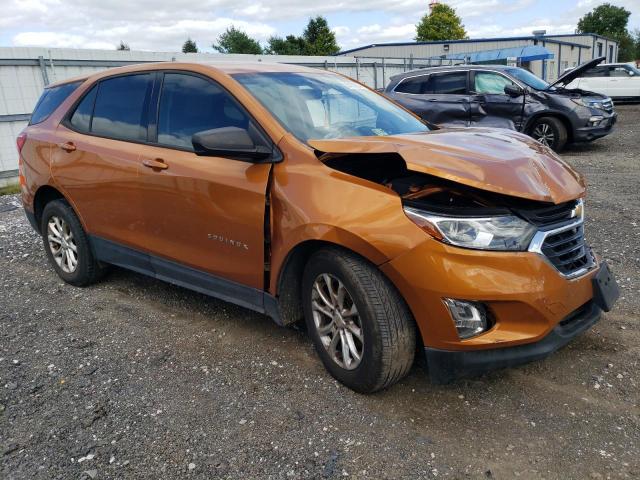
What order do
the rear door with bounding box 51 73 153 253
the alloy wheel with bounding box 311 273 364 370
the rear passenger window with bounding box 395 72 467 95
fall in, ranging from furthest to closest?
the rear passenger window with bounding box 395 72 467 95 < the rear door with bounding box 51 73 153 253 < the alloy wheel with bounding box 311 273 364 370

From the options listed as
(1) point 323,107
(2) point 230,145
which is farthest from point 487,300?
(1) point 323,107

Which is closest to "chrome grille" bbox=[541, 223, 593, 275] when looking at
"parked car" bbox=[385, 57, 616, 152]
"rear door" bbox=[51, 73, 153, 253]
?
"rear door" bbox=[51, 73, 153, 253]

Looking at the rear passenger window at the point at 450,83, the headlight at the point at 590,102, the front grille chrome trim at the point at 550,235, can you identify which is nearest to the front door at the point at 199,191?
the front grille chrome trim at the point at 550,235

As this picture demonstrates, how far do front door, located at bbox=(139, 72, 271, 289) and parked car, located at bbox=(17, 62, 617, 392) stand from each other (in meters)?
0.01

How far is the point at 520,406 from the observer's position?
9.20ft

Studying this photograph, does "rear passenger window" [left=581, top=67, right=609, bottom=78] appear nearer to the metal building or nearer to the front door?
the metal building

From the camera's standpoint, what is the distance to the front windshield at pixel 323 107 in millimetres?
3251

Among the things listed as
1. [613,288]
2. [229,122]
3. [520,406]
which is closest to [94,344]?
[229,122]

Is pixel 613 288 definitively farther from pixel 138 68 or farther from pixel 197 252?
pixel 138 68

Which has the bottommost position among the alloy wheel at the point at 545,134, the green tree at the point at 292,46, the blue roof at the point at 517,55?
the alloy wheel at the point at 545,134

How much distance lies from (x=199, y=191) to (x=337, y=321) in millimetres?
1175

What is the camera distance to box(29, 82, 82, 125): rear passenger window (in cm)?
459

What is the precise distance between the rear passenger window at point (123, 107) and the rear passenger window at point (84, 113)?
6cm

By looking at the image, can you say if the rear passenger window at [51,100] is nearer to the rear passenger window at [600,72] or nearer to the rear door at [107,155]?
the rear door at [107,155]
